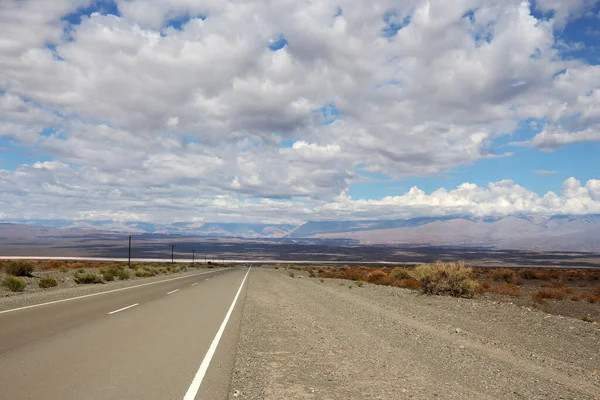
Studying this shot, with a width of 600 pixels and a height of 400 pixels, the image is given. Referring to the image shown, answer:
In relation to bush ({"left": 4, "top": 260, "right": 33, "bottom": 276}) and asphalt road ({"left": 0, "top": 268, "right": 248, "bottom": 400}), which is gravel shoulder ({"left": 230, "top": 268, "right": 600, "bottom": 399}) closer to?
asphalt road ({"left": 0, "top": 268, "right": 248, "bottom": 400})

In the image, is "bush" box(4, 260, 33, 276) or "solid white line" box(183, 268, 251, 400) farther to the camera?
"bush" box(4, 260, 33, 276)

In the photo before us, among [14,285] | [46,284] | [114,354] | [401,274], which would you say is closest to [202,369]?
[114,354]

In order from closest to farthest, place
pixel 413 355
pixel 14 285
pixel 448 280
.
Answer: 1. pixel 413 355
2. pixel 448 280
3. pixel 14 285

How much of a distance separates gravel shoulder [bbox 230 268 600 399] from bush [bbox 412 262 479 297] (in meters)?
6.16

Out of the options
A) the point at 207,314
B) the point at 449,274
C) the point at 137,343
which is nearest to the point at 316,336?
the point at 137,343

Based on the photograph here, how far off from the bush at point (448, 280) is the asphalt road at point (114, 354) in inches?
497

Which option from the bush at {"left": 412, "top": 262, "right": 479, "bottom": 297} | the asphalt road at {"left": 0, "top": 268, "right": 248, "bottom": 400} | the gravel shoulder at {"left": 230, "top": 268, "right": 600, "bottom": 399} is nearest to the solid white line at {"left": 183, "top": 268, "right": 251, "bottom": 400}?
the asphalt road at {"left": 0, "top": 268, "right": 248, "bottom": 400}

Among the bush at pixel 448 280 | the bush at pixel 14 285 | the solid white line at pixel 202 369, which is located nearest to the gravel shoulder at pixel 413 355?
the solid white line at pixel 202 369

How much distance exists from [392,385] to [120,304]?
13.9m

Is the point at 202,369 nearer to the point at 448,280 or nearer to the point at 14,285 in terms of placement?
the point at 448,280

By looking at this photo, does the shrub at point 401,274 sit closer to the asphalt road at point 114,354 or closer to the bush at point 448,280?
the bush at point 448,280

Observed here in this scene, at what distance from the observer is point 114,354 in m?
8.57

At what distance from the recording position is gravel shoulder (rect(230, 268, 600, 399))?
693 cm

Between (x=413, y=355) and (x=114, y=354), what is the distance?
6016 millimetres
